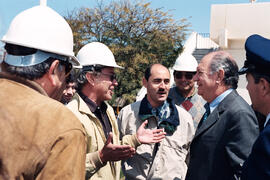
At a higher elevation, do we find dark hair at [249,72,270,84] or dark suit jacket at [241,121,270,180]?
dark hair at [249,72,270,84]

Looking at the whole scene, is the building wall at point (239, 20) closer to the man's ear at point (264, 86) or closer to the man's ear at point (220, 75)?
the man's ear at point (220, 75)

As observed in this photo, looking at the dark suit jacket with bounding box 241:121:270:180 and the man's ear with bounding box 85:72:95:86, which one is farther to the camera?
the man's ear with bounding box 85:72:95:86

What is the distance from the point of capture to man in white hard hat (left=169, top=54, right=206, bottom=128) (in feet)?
14.4

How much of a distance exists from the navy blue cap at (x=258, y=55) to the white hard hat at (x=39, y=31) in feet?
3.87

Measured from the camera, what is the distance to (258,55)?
1910 millimetres

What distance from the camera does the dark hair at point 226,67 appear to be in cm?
273

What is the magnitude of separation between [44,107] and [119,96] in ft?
66.9

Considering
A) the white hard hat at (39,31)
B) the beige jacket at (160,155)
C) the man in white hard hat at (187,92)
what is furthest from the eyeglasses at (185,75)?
the white hard hat at (39,31)

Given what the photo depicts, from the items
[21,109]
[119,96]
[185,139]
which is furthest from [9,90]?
[119,96]

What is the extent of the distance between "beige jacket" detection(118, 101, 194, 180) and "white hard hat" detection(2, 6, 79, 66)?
1785 mm

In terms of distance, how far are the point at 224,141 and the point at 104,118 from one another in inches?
46.1

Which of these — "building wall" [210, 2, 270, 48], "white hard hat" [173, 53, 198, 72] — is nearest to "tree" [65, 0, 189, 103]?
"building wall" [210, 2, 270, 48]

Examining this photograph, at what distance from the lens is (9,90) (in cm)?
133

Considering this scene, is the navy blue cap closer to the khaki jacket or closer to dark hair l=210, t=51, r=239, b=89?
dark hair l=210, t=51, r=239, b=89
